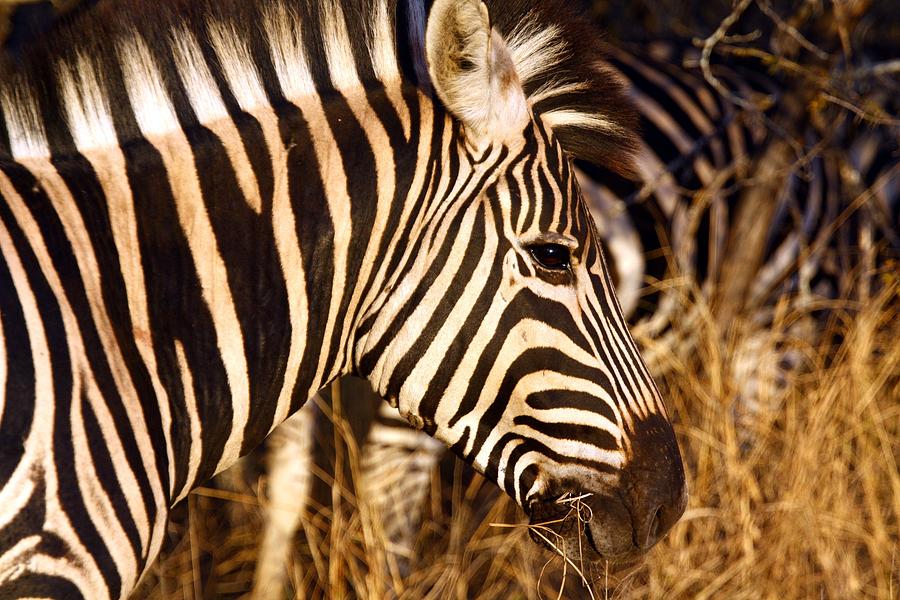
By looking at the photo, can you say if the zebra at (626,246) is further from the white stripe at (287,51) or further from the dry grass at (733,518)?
the white stripe at (287,51)

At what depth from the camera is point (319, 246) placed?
2.03m

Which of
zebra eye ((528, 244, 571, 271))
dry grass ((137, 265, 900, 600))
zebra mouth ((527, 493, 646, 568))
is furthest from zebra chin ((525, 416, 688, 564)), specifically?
dry grass ((137, 265, 900, 600))

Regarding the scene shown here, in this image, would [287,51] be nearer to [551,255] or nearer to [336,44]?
[336,44]

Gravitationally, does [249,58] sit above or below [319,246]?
above

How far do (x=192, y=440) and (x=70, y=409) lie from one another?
357 mm

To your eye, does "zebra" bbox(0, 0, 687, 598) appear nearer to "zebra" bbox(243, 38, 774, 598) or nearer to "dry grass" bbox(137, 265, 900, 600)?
"dry grass" bbox(137, 265, 900, 600)

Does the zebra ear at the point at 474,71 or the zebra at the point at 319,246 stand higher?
the zebra ear at the point at 474,71

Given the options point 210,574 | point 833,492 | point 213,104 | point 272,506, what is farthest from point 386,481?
point 213,104

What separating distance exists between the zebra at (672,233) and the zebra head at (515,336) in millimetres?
1601

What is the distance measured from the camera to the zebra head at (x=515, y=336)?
2.07 meters

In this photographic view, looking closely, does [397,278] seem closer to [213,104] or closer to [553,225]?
[553,225]

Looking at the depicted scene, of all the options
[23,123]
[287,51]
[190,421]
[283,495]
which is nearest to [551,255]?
[287,51]

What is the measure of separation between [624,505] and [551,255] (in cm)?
58

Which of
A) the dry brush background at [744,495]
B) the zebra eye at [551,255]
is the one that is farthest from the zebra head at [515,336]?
the dry brush background at [744,495]
